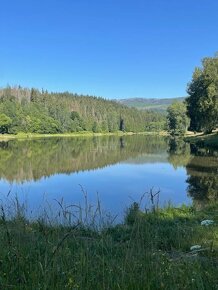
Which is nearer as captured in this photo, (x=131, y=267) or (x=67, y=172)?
(x=131, y=267)

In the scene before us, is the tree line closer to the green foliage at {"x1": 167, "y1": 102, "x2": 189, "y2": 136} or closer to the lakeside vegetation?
the lakeside vegetation

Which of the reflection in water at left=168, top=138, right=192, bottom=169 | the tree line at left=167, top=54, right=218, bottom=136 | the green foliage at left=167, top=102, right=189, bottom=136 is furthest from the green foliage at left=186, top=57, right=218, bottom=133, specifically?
the green foliage at left=167, top=102, right=189, bottom=136

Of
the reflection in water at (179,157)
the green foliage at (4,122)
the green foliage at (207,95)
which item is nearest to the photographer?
the reflection in water at (179,157)

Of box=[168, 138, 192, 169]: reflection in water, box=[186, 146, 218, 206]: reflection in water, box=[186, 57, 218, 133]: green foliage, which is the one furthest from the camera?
box=[186, 57, 218, 133]: green foliage

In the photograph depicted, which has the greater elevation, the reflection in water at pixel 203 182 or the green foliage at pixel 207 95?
the green foliage at pixel 207 95

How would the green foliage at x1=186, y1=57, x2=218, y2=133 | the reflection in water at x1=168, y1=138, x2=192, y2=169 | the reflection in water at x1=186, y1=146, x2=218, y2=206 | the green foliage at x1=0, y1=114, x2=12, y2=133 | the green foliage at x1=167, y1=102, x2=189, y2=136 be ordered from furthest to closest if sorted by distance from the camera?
the green foliage at x1=167, y1=102, x2=189, y2=136 < the green foliage at x1=0, y1=114, x2=12, y2=133 < the green foliage at x1=186, y1=57, x2=218, y2=133 < the reflection in water at x1=168, y1=138, x2=192, y2=169 < the reflection in water at x1=186, y1=146, x2=218, y2=206

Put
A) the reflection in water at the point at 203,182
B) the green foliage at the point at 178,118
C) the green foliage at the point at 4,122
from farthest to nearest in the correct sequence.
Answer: the green foliage at the point at 178,118 → the green foliage at the point at 4,122 → the reflection in water at the point at 203,182

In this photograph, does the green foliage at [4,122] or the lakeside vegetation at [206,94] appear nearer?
the lakeside vegetation at [206,94]

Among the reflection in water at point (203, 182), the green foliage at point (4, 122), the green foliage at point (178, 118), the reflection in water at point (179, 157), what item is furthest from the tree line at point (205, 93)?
the green foliage at point (4, 122)

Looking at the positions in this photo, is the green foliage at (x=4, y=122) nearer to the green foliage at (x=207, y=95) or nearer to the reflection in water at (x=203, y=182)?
the green foliage at (x=207, y=95)

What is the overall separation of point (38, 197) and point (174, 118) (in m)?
132

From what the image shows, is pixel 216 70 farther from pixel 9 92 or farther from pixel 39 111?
pixel 9 92

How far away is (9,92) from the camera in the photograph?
194500 mm

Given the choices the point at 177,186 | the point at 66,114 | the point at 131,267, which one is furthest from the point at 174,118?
the point at 131,267
